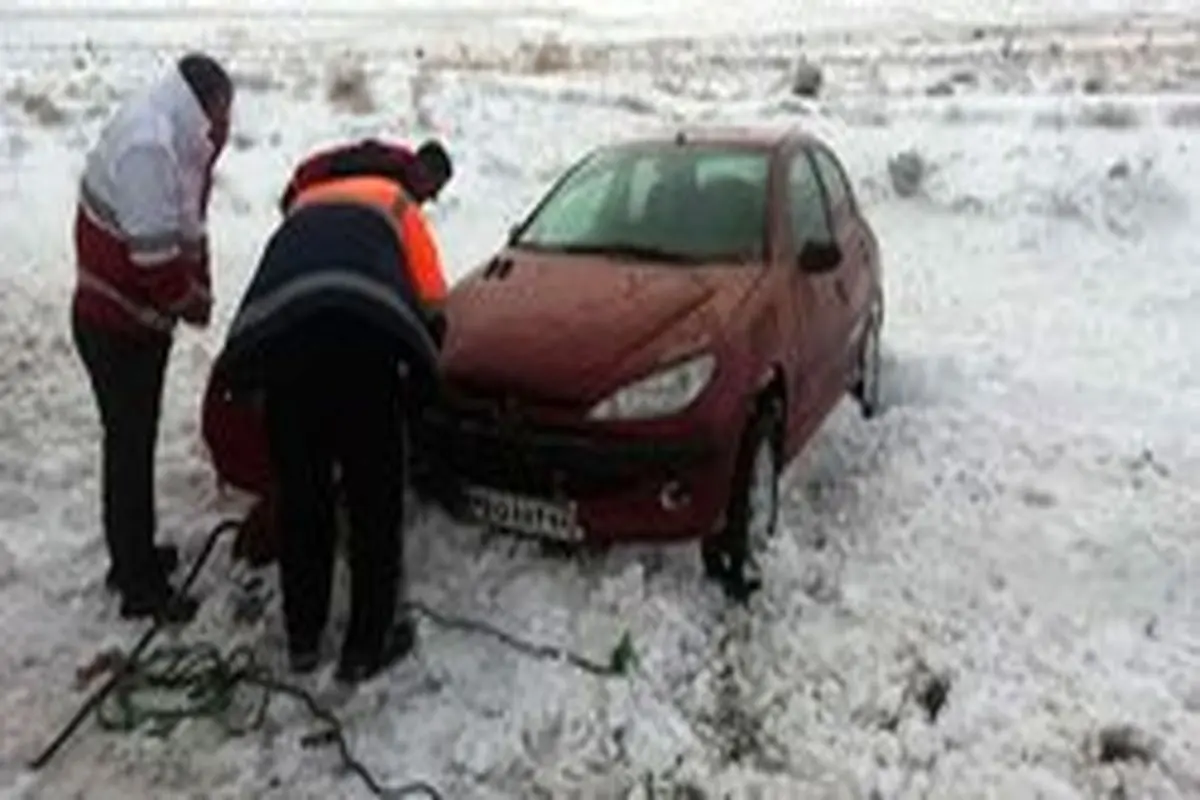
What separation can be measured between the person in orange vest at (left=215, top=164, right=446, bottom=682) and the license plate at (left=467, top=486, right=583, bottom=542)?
1.74 feet

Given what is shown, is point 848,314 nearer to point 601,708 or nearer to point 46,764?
point 601,708

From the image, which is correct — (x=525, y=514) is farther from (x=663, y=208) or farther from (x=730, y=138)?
(x=730, y=138)

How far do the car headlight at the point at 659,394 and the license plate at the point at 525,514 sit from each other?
0.38 m

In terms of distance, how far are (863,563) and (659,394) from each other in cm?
142

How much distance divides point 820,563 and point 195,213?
2.88m

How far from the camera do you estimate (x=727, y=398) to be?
21.0 feet

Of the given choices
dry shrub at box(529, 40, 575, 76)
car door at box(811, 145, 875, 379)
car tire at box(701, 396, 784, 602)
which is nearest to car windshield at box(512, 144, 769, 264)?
car door at box(811, 145, 875, 379)

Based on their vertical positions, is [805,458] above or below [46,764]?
below

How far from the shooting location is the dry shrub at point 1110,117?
1745 cm

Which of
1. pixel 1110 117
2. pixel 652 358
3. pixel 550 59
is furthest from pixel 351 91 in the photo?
pixel 652 358

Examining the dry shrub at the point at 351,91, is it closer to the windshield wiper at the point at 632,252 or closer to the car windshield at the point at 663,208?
the car windshield at the point at 663,208

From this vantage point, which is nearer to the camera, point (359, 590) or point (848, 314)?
point (359, 590)

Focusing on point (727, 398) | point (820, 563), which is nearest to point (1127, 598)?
point (820, 563)

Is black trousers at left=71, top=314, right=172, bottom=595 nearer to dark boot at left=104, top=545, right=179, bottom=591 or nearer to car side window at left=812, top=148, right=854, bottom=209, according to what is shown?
dark boot at left=104, top=545, right=179, bottom=591
